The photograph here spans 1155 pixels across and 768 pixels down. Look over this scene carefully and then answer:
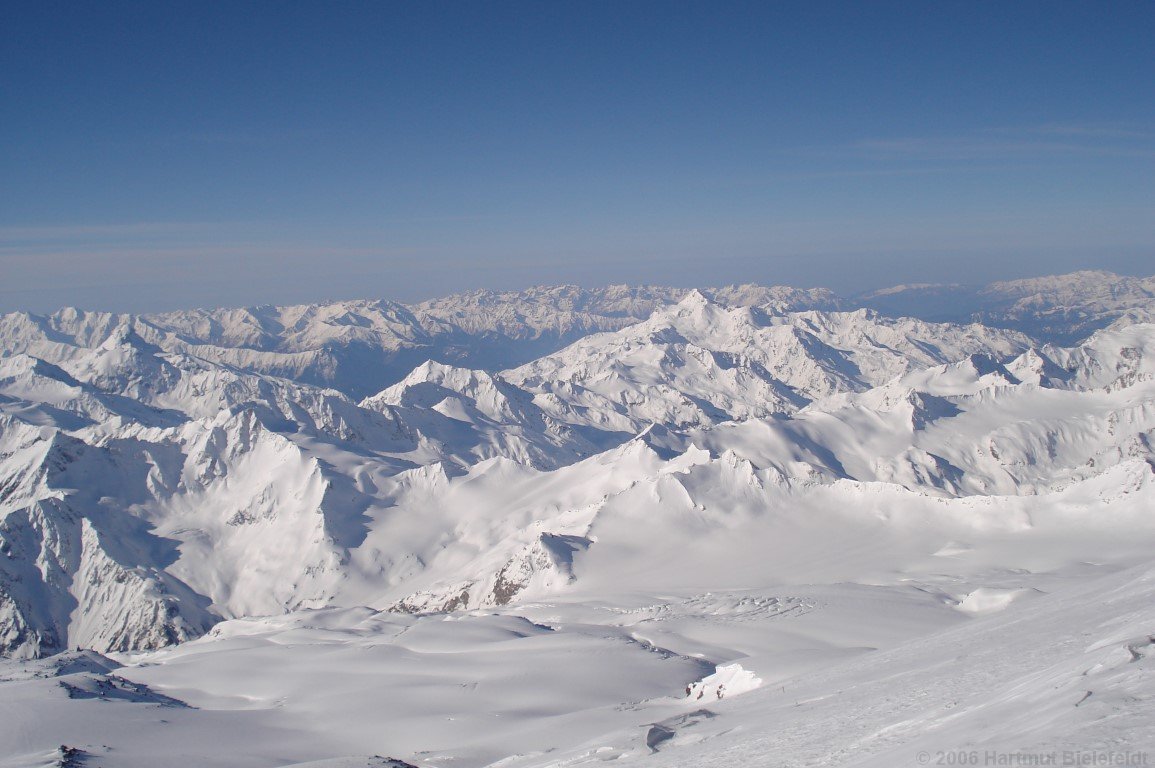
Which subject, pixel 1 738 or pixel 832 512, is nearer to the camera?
pixel 1 738

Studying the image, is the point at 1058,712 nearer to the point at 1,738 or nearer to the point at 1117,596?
the point at 1117,596

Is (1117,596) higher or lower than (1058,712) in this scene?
lower

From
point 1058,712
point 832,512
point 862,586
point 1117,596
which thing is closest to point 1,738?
point 1058,712

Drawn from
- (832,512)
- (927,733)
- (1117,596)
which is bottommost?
(832,512)

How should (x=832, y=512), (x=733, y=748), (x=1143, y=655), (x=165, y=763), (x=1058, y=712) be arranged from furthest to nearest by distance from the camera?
(x=832, y=512) < (x=165, y=763) < (x=733, y=748) < (x=1143, y=655) < (x=1058, y=712)

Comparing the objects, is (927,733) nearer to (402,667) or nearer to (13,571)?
(402,667)

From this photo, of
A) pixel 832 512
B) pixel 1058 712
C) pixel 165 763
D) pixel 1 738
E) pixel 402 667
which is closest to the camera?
pixel 1058 712
